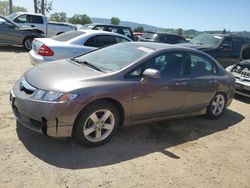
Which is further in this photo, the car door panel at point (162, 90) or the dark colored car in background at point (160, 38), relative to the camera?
the dark colored car in background at point (160, 38)

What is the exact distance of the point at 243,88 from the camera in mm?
8227

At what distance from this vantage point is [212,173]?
417cm

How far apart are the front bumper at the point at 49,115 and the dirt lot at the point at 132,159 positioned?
0.32m

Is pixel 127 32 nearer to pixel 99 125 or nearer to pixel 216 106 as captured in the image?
pixel 216 106

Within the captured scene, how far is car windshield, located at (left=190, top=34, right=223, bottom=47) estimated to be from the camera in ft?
41.1

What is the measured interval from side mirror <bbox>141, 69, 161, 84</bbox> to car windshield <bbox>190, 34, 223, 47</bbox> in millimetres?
8537

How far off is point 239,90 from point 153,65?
4319 millimetres

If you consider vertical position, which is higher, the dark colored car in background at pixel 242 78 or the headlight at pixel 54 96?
the headlight at pixel 54 96

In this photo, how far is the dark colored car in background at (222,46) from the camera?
1222 cm

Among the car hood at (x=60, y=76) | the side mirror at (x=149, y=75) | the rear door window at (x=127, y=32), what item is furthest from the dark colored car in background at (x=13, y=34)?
the side mirror at (x=149, y=75)

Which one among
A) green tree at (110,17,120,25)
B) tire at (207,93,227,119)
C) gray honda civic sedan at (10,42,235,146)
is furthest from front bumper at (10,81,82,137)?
green tree at (110,17,120,25)

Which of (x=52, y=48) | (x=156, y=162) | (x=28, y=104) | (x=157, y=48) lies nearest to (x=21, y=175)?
(x=28, y=104)

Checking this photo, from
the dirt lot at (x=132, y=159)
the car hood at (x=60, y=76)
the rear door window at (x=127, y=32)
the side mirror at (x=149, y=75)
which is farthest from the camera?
the rear door window at (x=127, y=32)

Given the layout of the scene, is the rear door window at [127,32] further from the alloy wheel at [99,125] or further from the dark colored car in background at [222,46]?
the alloy wheel at [99,125]
